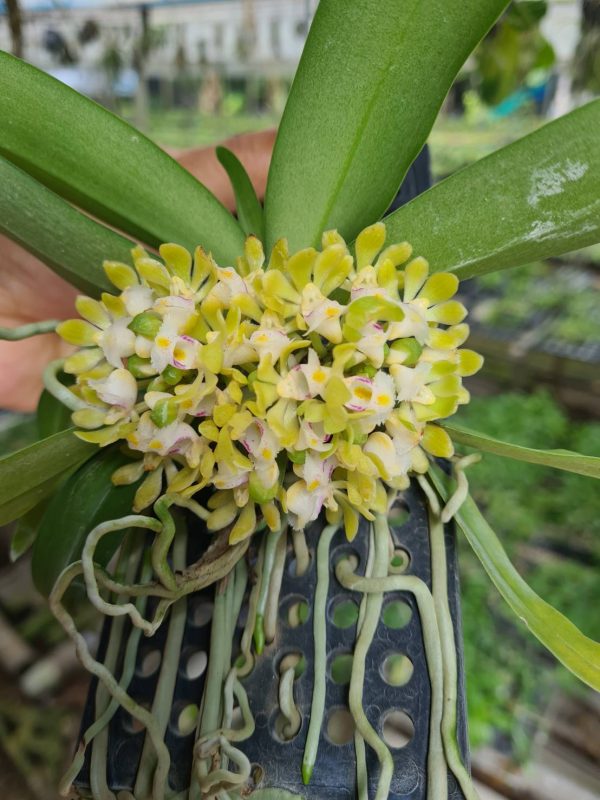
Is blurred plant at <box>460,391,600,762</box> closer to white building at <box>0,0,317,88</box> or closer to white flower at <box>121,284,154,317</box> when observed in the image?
white flower at <box>121,284,154,317</box>

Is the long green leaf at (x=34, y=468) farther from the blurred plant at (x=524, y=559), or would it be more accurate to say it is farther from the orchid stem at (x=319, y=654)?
the blurred plant at (x=524, y=559)

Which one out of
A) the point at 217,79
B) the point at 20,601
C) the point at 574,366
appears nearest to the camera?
the point at 20,601

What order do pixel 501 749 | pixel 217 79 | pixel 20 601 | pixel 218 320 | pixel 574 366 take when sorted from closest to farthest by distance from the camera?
pixel 218 320, pixel 501 749, pixel 20 601, pixel 574 366, pixel 217 79

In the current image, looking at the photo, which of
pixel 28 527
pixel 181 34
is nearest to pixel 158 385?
pixel 28 527

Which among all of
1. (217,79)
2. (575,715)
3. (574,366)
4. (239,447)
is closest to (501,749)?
(575,715)

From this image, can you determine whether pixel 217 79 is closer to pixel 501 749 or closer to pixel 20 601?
pixel 20 601

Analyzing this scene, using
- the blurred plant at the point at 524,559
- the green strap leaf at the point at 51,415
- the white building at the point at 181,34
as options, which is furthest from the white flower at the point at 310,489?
the white building at the point at 181,34

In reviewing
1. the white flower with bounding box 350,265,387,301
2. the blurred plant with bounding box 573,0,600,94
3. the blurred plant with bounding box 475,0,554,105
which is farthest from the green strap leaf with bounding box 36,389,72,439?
the blurred plant with bounding box 573,0,600,94

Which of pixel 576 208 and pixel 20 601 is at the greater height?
pixel 576 208
